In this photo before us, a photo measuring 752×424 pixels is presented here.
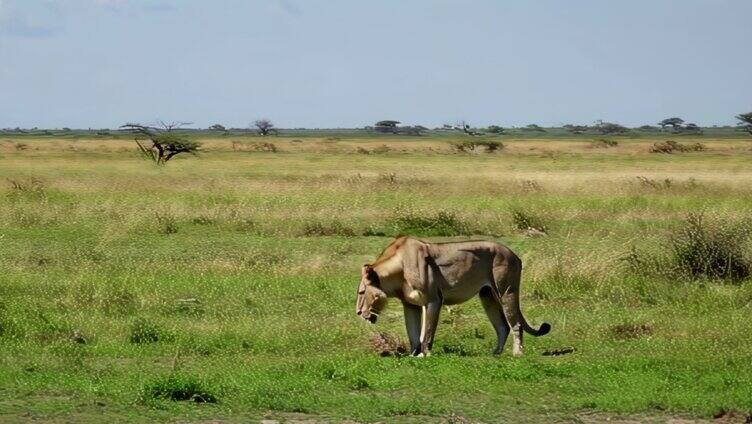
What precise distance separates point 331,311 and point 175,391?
5.03m

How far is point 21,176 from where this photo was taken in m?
38.2

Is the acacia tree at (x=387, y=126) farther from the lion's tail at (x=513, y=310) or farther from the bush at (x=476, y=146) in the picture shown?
the lion's tail at (x=513, y=310)

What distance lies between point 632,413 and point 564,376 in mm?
1188

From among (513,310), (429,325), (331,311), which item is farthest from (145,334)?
(513,310)

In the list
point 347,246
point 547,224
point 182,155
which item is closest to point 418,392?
point 347,246

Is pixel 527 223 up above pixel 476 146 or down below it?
above

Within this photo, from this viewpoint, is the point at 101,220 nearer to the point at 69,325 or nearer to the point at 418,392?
the point at 69,325

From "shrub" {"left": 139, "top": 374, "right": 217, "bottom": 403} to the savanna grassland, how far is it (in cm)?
1

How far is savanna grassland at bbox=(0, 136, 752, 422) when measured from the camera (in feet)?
30.8

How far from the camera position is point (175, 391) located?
927cm

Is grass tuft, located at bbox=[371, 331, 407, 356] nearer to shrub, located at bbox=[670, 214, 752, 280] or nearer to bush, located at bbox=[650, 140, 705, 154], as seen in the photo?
shrub, located at bbox=[670, 214, 752, 280]

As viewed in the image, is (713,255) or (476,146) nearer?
(713,255)

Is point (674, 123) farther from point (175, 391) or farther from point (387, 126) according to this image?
point (175, 391)

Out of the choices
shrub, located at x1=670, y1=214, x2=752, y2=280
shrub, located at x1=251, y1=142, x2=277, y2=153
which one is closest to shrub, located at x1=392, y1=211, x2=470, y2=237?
shrub, located at x1=670, y1=214, x2=752, y2=280
